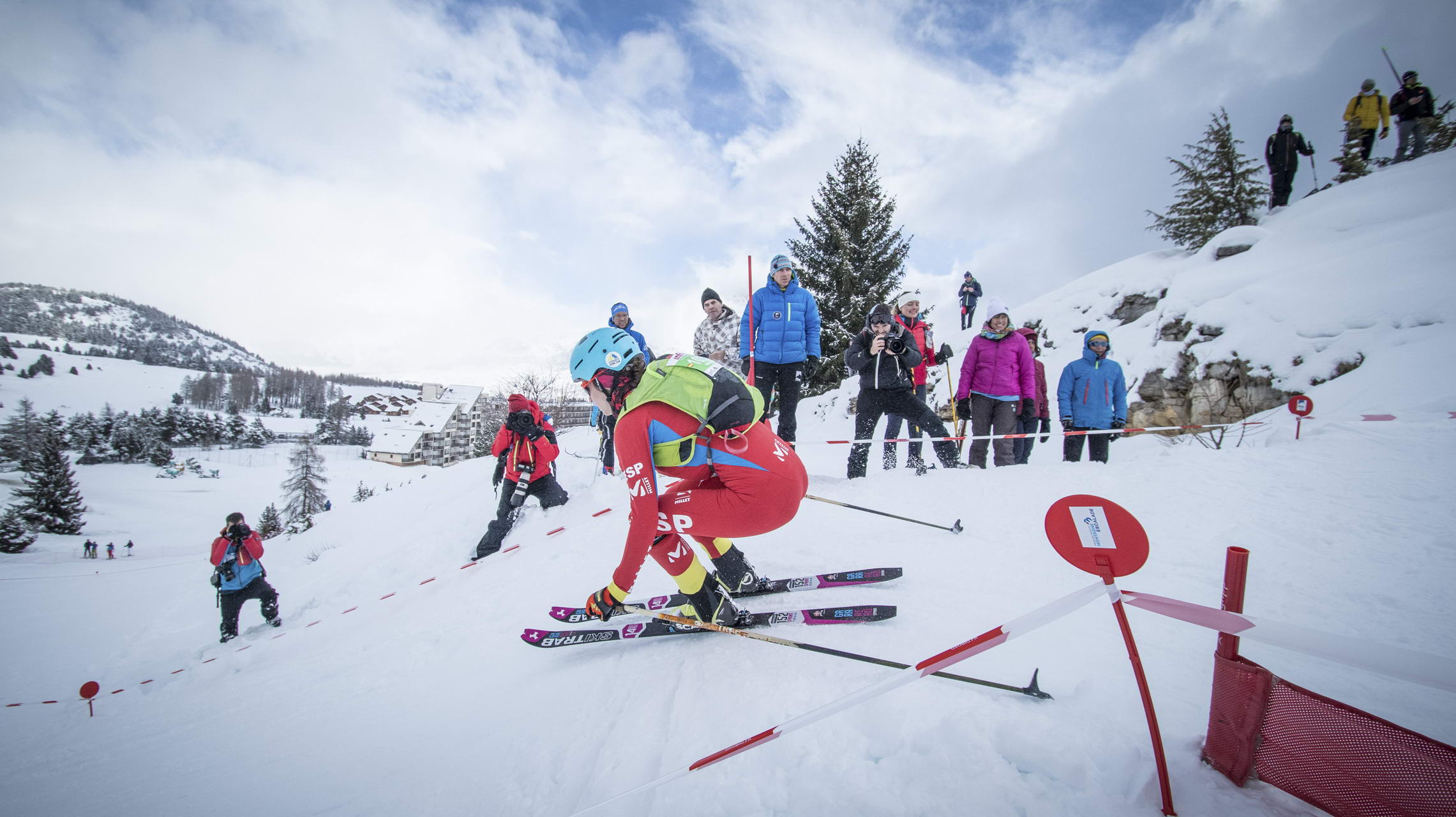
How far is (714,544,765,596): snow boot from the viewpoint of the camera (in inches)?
133

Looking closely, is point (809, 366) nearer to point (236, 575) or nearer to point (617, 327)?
point (617, 327)

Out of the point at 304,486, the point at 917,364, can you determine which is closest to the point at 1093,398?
the point at 917,364

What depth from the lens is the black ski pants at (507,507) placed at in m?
6.31

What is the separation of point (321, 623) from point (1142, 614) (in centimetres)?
747

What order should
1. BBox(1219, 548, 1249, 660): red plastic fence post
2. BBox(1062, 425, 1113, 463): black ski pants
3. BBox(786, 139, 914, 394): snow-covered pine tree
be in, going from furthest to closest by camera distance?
BBox(786, 139, 914, 394): snow-covered pine tree < BBox(1062, 425, 1113, 463): black ski pants < BBox(1219, 548, 1249, 660): red plastic fence post

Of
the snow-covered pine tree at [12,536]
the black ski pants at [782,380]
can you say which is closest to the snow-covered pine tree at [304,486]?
the snow-covered pine tree at [12,536]

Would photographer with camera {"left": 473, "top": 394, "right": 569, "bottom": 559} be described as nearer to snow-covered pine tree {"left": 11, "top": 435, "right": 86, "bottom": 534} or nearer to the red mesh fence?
the red mesh fence

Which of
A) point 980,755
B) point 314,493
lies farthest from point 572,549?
point 314,493

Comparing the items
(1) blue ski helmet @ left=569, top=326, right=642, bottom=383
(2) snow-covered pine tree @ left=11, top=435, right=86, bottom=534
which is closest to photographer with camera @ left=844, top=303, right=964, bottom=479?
(1) blue ski helmet @ left=569, top=326, right=642, bottom=383

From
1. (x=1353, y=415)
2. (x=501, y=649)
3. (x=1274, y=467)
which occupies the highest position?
(x=1353, y=415)

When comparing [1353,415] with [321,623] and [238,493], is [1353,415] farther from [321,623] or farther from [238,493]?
[238,493]

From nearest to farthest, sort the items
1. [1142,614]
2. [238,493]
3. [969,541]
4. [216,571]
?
[1142,614] → [969,541] → [216,571] → [238,493]

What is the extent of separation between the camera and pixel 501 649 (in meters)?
3.32

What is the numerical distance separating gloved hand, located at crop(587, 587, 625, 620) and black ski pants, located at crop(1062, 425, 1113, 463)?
19.7 ft
